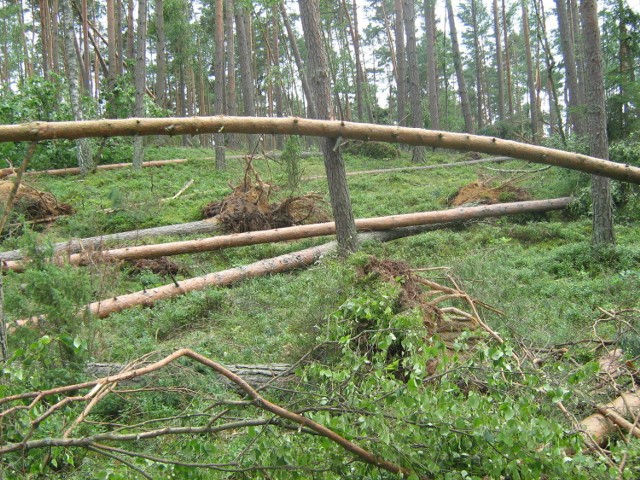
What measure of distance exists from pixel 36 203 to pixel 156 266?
4.66 m

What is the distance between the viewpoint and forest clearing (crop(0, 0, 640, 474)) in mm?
2967

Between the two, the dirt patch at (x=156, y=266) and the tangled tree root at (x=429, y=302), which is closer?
the tangled tree root at (x=429, y=302)

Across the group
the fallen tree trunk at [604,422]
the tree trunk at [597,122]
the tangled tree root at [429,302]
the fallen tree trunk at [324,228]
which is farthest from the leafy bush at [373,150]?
the fallen tree trunk at [604,422]

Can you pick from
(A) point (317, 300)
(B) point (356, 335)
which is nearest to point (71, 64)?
(A) point (317, 300)

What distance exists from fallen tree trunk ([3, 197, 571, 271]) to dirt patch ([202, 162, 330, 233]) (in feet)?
2.22

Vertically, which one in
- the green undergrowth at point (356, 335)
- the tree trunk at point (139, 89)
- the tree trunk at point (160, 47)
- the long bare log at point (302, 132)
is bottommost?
the green undergrowth at point (356, 335)

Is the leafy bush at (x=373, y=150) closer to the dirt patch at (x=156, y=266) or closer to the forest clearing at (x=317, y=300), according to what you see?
the forest clearing at (x=317, y=300)

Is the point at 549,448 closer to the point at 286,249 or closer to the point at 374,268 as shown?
the point at 374,268

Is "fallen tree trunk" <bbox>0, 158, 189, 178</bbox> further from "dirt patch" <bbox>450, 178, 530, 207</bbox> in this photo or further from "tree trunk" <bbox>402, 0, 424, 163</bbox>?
"dirt patch" <bbox>450, 178, 530, 207</bbox>

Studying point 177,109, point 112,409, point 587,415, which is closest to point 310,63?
point 112,409

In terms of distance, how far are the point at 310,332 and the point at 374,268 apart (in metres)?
1.02

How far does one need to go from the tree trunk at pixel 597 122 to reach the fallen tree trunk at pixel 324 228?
2644 mm

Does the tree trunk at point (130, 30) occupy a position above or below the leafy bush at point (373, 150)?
above

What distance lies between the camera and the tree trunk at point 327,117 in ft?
25.2
